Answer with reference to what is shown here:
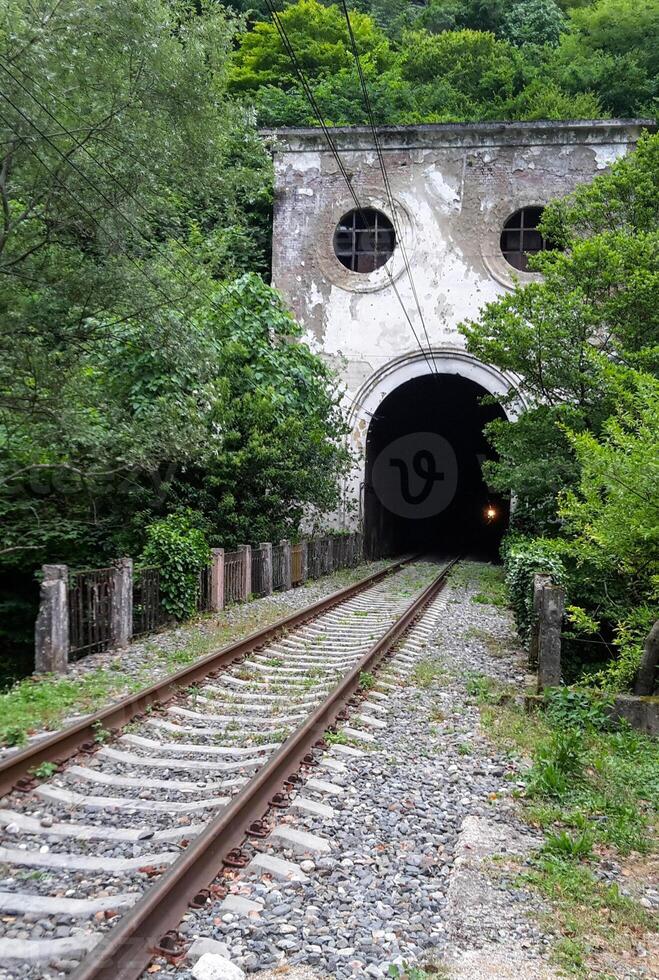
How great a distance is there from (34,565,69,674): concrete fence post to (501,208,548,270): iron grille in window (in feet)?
64.8

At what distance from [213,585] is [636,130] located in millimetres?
19634

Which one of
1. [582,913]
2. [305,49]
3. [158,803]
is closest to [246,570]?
[158,803]

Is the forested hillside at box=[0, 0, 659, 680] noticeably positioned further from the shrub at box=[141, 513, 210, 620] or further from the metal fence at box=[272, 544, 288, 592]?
the shrub at box=[141, 513, 210, 620]

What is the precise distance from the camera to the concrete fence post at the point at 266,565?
1551 cm

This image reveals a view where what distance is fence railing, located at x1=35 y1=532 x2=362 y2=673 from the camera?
→ 848cm

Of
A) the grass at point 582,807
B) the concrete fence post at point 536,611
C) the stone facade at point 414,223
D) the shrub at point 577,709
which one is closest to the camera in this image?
the grass at point 582,807

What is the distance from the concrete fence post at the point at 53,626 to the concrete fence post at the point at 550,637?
16.8ft

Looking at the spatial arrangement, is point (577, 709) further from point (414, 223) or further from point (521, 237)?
point (414, 223)

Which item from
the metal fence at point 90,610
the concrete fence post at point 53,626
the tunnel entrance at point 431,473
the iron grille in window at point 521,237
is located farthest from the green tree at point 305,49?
the concrete fence post at point 53,626

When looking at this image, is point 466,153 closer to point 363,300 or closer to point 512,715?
point 363,300

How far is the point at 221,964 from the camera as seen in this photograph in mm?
3076

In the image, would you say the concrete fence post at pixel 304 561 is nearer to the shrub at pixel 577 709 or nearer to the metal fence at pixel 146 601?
the metal fence at pixel 146 601

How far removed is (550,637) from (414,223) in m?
19.7

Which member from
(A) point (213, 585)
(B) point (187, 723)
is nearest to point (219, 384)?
(A) point (213, 585)
